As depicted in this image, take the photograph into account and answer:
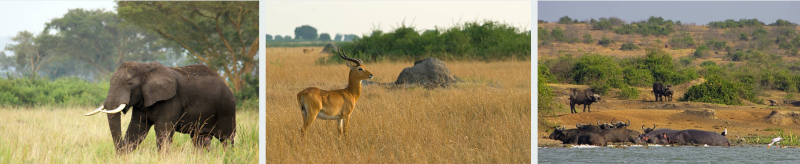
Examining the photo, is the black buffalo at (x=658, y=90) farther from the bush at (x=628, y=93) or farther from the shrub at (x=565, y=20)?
the shrub at (x=565, y=20)

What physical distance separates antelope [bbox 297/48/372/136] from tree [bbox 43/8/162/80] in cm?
2612

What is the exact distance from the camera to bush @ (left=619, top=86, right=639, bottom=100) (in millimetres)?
22328

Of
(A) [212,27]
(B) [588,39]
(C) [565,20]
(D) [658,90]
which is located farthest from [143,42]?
(D) [658,90]

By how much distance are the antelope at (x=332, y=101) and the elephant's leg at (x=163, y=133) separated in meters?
1.48

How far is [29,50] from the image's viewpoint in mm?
27891

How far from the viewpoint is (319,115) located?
561cm

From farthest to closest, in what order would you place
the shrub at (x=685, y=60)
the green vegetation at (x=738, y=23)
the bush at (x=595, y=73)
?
the green vegetation at (x=738, y=23), the shrub at (x=685, y=60), the bush at (x=595, y=73)

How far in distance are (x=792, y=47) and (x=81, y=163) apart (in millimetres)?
30045

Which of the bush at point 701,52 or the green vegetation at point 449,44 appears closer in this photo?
the green vegetation at point 449,44

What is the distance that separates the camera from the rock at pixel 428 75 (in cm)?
1175

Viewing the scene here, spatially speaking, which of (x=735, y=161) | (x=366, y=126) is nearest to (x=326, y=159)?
(x=366, y=126)

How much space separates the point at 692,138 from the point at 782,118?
8007mm

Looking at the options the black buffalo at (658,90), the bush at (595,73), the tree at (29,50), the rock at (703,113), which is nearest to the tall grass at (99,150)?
the rock at (703,113)

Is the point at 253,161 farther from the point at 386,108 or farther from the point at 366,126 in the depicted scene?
the point at 386,108
